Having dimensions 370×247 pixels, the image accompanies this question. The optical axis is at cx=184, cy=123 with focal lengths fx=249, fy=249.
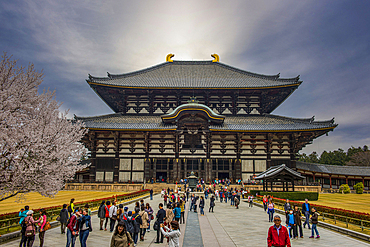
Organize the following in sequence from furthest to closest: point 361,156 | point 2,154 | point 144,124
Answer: point 361,156 → point 144,124 → point 2,154

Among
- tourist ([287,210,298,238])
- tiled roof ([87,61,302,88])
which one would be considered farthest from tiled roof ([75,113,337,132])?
tourist ([287,210,298,238])

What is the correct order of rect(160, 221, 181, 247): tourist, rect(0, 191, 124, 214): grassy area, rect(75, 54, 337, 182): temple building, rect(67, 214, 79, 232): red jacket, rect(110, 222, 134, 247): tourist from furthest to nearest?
rect(75, 54, 337, 182): temple building
rect(0, 191, 124, 214): grassy area
rect(67, 214, 79, 232): red jacket
rect(160, 221, 181, 247): tourist
rect(110, 222, 134, 247): tourist

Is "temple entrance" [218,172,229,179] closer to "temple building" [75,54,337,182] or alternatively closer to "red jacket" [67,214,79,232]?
"temple building" [75,54,337,182]

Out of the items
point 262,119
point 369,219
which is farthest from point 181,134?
point 369,219

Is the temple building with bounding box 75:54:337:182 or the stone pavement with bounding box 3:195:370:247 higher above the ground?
the temple building with bounding box 75:54:337:182

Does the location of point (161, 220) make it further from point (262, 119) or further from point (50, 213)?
point (262, 119)

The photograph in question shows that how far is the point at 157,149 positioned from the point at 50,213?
27019 mm

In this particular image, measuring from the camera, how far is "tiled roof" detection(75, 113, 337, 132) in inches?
1588

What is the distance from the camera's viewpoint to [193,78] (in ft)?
167

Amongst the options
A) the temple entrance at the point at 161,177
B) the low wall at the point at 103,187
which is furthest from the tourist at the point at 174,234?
the temple entrance at the point at 161,177

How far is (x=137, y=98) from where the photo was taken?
4703cm

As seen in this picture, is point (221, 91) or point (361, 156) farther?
point (361, 156)

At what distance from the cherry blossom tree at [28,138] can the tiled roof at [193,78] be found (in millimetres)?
31856

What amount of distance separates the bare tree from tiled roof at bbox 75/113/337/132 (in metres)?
50.3
